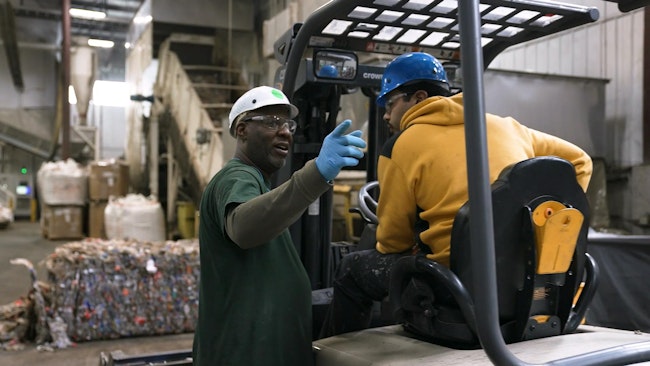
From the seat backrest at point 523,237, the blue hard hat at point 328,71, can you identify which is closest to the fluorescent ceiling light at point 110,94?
the blue hard hat at point 328,71

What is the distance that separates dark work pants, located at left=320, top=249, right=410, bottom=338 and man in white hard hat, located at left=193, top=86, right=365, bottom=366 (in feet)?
0.91

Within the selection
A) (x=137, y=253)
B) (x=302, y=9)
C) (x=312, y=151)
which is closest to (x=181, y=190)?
(x=302, y=9)

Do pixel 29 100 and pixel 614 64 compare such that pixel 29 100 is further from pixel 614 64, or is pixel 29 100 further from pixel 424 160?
pixel 424 160

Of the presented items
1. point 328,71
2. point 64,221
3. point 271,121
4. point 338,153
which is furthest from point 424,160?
point 64,221

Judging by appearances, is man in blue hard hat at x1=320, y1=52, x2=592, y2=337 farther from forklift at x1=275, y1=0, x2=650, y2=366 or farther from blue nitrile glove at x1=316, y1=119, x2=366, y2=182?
blue nitrile glove at x1=316, y1=119, x2=366, y2=182

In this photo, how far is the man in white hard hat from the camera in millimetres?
2143

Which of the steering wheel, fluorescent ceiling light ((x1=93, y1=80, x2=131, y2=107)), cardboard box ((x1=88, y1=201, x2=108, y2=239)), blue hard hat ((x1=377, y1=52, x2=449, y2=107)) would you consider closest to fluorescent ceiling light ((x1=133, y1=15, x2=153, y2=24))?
cardboard box ((x1=88, y1=201, x2=108, y2=239))

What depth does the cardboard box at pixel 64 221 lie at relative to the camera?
47.3ft

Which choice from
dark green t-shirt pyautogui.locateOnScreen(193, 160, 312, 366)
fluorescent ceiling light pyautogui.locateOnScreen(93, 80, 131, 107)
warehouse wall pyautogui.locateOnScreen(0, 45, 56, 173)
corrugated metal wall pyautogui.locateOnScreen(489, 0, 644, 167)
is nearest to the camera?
dark green t-shirt pyautogui.locateOnScreen(193, 160, 312, 366)

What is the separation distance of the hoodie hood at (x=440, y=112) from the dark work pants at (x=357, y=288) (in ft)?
1.90

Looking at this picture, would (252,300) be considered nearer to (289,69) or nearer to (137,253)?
(289,69)

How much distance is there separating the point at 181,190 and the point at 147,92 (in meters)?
3.01

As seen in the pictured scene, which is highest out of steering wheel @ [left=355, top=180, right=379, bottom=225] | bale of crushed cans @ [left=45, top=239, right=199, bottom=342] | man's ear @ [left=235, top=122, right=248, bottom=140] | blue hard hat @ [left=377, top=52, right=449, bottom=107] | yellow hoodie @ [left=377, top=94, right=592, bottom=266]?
blue hard hat @ [left=377, top=52, right=449, bottom=107]

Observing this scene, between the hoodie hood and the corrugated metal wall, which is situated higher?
the corrugated metal wall
